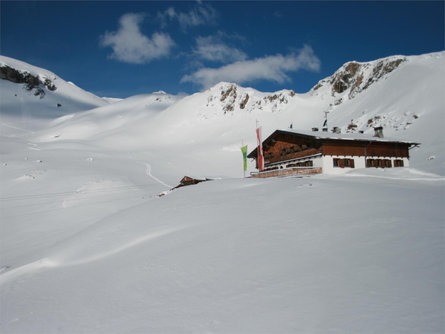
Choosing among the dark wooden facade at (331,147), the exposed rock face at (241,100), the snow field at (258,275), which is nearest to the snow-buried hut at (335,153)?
the dark wooden facade at (331,147)

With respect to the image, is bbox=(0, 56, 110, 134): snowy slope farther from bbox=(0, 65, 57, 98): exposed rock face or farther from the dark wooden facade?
the dark wooden facade

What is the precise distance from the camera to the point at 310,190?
14.4m

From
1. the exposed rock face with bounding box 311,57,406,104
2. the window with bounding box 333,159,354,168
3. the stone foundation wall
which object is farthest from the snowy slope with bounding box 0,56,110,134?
the window with bounding box 333,159,354,168

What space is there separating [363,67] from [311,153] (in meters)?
88.6

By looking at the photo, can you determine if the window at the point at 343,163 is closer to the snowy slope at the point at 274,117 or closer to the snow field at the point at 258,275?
the snowy slope at the point at 274,117

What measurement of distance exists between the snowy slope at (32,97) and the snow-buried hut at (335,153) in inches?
4857

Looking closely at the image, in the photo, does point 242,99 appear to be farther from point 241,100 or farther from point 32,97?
point 32,97

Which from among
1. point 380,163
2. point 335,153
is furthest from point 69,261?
point 380,163

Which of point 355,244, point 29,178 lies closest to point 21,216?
point 29,178

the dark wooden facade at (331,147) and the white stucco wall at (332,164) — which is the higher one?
the dark wooden facade at (331,147)

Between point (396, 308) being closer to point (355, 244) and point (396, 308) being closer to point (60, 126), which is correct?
point (355, 244)

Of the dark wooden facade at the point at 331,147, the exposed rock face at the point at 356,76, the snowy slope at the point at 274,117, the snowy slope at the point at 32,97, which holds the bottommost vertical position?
the dark wooden facade at the point at 331,147

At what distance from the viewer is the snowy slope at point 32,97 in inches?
5263

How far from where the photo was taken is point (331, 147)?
2966cm
